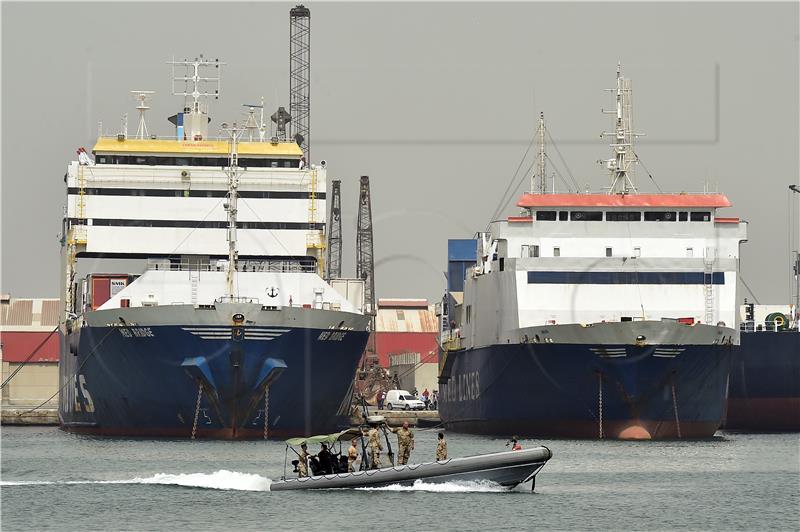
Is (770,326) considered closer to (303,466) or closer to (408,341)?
(303,466)

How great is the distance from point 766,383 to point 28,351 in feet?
193

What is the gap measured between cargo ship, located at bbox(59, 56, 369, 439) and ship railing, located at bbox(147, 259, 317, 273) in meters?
0.09

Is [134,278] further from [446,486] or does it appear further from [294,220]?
[446,486]

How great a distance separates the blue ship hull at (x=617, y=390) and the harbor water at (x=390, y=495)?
384 cm

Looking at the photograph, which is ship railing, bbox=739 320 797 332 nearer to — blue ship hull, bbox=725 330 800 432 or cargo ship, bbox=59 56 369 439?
blue ship hull, bbox=725 330 800 432

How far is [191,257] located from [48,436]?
39.6 ft

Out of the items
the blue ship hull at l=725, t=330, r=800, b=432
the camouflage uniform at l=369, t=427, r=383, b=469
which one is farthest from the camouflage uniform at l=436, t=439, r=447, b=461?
the blue ship hull at l=725, t=330, r=800, b=432

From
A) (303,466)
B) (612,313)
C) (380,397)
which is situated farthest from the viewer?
(380,397)

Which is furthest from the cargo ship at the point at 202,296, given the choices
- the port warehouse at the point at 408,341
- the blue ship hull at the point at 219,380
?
the port warehouse at the point at 408,341

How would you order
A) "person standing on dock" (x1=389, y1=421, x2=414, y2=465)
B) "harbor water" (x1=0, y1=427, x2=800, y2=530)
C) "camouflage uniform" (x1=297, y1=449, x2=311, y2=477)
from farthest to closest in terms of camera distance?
"camouflage uniform" (x1=297, y1=449, x2=311, y2=477) < "person standing on dock" (x1=389, y1=421, x2=414, y2=465) < "harbor water" (x1=0, y1=427, x2=800, y2=530)

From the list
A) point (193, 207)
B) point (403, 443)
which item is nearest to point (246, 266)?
point (193, 207)

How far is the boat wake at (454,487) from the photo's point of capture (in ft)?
157

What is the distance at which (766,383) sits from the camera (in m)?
90.3

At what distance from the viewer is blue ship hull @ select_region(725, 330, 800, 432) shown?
89.8 meters
